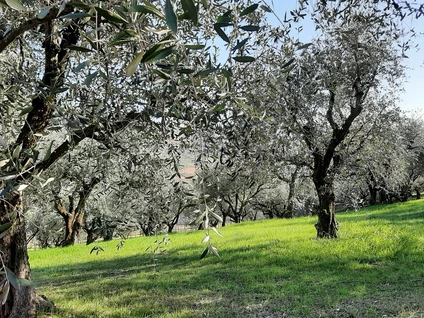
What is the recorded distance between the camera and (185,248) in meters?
14.8

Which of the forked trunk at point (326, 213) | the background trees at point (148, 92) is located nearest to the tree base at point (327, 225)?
the forked trunk at point (326, 213)

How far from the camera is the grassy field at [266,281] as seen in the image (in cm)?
649

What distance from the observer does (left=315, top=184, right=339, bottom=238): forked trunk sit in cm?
1166

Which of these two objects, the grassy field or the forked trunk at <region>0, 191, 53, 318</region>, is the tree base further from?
the forked trunk at <region>0, 191, 53, 318</region>

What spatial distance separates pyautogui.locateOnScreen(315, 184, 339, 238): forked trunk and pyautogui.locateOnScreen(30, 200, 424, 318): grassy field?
16.0 inches

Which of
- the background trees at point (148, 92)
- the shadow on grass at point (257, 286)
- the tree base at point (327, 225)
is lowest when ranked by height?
the shadow on grass at point (257, 286)

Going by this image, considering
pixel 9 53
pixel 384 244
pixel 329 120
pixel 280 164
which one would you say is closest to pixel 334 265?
pixel 384 244

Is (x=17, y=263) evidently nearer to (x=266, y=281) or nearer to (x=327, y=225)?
(x=266, y=281)

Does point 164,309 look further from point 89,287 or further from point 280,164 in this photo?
point 280,164

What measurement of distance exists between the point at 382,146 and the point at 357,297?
6.46 m

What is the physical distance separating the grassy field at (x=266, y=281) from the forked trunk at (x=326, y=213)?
1.33ft

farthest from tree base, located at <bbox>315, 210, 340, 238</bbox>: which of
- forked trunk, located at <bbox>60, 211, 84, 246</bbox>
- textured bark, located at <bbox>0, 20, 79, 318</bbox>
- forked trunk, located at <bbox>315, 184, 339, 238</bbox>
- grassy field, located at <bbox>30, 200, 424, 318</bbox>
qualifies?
forked trunk, located at <bbox>60, 211, 84, 246</bbox>

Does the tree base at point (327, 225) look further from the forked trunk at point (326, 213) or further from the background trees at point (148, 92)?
the background trees at point (148, 92)

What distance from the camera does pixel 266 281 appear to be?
27.6 feet
